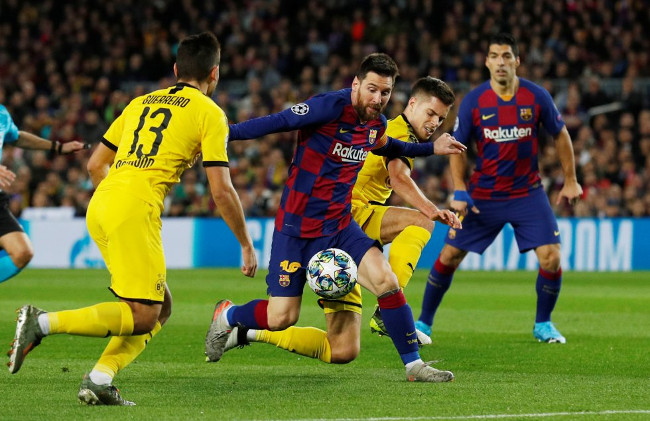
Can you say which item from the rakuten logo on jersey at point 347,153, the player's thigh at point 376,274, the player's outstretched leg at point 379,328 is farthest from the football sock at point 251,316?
the player's outstretched leg at point 379,328

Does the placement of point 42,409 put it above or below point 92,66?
below

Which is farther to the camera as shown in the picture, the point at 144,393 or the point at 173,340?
the point at 173,340

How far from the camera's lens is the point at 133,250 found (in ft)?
19.4

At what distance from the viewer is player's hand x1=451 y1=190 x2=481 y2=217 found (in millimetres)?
9681

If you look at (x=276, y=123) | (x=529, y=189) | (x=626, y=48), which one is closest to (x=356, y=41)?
(x=626, y=48)

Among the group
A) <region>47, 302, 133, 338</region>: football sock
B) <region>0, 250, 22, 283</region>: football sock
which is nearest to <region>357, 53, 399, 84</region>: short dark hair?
<region>47, 302, 133, 338</region>: football sock

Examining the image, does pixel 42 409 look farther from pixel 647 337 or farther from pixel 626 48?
pixel 626 48

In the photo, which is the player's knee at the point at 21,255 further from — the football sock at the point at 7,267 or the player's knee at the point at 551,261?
the player's knee at the point at 551,261

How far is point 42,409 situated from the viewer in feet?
19.0

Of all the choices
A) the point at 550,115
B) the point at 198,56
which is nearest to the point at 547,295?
the point at 550,115

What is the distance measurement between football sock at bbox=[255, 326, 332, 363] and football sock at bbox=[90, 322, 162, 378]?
131 cm

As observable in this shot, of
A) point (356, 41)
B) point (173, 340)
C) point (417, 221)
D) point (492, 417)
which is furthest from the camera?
point (356, 41)

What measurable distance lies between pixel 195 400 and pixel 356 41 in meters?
19.3

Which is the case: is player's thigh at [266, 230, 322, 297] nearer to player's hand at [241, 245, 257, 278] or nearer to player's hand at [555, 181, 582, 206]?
player's hand at [241, 245, 257, 278]
